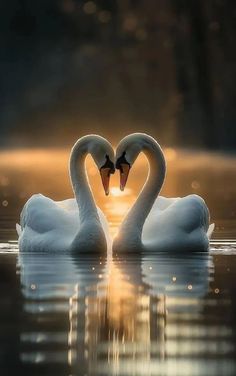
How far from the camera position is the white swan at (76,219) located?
678 inches

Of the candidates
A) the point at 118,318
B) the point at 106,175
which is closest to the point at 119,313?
the point at 118,318

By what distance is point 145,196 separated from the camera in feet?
59.4

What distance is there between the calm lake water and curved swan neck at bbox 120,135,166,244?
440mm

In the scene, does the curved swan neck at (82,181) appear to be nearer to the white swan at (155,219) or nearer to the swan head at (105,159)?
the swan head at (105,159)

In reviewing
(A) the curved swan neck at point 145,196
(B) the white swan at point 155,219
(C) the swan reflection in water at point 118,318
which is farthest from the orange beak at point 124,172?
(C) the swan reflection in water at point 118,318

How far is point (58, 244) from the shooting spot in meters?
17.4

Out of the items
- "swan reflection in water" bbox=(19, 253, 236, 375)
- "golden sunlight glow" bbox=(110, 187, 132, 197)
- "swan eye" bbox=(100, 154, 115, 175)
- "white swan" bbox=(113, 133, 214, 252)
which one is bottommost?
"swan reflection in water" bbox=(19, 253, 236, 375)

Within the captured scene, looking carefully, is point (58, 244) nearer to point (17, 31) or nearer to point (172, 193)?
point (172, 193)

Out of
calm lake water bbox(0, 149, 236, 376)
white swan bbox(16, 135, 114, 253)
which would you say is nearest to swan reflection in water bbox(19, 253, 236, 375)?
calm lake water bbox(0, 149, 236, 376)

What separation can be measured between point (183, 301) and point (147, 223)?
5.55 m

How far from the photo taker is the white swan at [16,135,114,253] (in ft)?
56.5

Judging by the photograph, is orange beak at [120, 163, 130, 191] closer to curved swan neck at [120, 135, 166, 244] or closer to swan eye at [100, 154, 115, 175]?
swan eye at [100, 154, 115, 175]

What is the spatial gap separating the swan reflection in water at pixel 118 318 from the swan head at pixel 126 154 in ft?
6.37

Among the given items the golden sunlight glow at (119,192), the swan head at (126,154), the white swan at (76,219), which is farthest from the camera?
the golden sunlight glow at (119,192)
